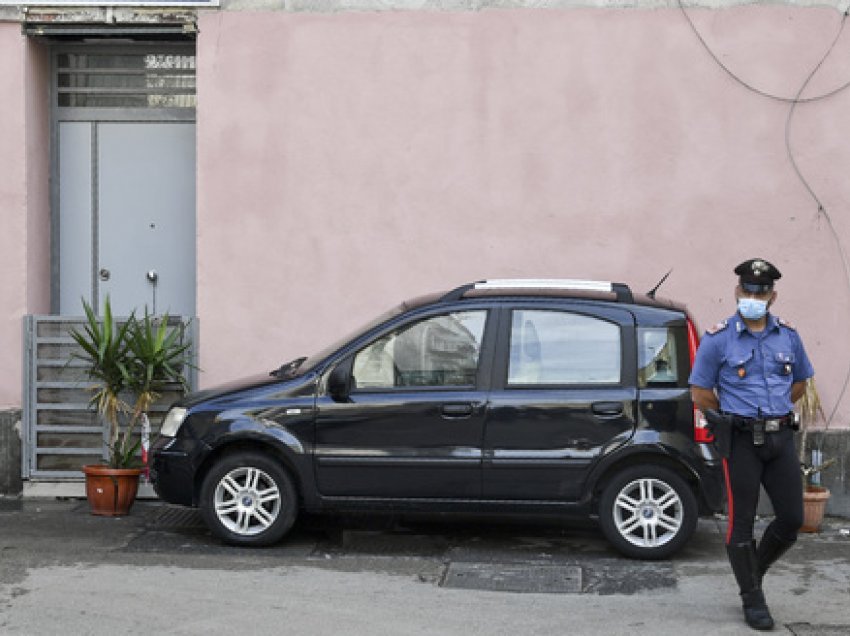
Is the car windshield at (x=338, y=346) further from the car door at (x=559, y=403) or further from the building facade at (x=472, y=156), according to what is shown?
the building facade at (x=472, y=156)

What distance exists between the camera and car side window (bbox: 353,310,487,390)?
9281 millimetres

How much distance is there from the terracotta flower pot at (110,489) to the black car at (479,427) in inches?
46.8

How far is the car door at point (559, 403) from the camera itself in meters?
9.04

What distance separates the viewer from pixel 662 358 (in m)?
9.11

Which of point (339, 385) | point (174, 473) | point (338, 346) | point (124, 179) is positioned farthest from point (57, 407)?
point (339, 385)

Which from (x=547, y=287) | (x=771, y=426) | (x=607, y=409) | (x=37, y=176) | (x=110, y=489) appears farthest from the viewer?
(x=37, y=176)

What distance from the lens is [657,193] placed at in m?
11.2

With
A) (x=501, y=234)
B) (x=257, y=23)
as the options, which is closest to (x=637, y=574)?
(x=501, y=234)

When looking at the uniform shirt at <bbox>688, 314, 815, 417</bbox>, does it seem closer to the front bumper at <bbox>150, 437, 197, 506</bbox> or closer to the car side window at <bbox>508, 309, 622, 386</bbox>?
the car side window at <bbox>508, 309, 622, 386</bbox>

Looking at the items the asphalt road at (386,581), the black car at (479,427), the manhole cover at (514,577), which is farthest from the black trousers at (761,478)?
the black car at (479,427)

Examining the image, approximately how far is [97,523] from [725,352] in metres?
4.93

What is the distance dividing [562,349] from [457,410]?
762 millimetres

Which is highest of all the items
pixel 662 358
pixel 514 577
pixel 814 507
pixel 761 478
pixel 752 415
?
pixel 662 358

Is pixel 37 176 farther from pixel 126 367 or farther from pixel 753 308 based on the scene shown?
pixel 753 308
